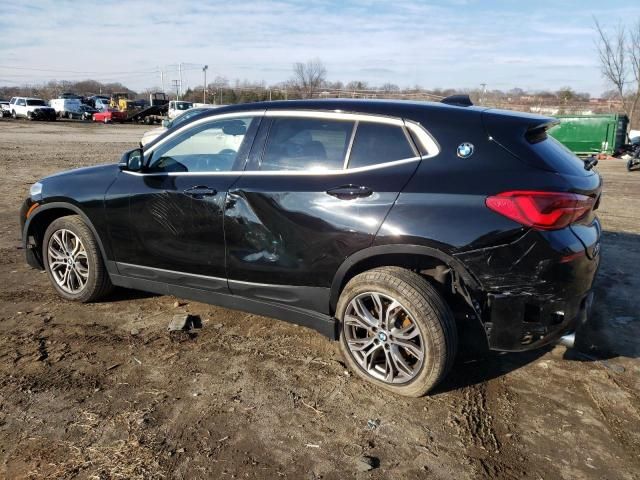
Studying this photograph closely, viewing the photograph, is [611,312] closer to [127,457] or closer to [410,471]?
[410,471]

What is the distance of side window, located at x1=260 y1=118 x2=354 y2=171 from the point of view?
3.53m

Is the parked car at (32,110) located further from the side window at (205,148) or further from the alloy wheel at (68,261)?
the side window at (205,148)

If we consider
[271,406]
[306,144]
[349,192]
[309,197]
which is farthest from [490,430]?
[306,144]

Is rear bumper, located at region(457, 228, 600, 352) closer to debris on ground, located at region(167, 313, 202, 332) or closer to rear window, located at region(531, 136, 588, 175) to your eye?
rear window, located at region(531, 136, 588, 175)

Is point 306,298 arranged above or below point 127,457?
above

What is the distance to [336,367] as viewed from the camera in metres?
3.73

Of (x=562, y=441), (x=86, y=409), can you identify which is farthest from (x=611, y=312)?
(x=86, y=409)

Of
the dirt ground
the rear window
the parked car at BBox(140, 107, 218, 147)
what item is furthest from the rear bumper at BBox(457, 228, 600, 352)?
the parked car at BBox(140, 107, 218, 147)

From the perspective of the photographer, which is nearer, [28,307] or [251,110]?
[251,110]

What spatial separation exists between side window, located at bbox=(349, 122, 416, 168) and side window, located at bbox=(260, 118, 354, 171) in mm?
81

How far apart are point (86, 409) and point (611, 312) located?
4.34 meters

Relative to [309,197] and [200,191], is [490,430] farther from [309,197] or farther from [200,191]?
[200,191]

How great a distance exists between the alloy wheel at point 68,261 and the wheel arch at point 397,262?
8.13ft

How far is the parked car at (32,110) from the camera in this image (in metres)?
44.5
